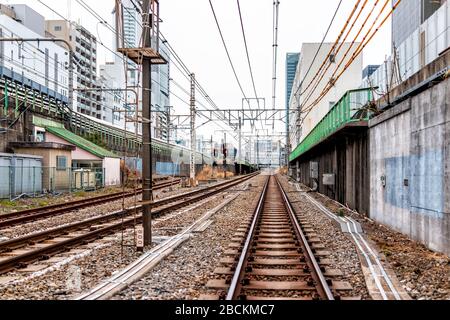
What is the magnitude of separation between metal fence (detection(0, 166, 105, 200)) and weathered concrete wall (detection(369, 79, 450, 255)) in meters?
16.9

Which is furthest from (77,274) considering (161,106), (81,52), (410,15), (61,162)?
(81,52)

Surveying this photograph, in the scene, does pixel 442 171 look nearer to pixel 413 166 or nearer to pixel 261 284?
pixel 413 166

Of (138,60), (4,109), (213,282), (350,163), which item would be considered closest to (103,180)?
(4,109)

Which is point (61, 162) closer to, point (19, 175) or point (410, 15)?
point (19, 175)

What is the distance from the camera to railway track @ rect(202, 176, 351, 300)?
5.88 m

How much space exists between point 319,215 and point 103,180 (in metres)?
20.7

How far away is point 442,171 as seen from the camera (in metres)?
8.09

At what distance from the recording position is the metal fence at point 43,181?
68.6 ft

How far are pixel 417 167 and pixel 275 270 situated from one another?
442 cm

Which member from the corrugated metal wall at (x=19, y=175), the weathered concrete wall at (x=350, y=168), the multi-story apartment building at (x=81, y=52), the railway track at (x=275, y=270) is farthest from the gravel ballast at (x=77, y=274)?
the multi-story apartment building at (x=81, y=52)

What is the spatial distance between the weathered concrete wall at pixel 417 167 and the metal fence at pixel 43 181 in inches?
665

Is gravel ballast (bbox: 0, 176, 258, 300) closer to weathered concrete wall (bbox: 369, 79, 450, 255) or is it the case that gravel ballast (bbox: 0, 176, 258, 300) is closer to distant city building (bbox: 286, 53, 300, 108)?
weathered concrete wall (bbox: 369, 79, 450, 255)

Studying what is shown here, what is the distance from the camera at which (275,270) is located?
23.6 ft

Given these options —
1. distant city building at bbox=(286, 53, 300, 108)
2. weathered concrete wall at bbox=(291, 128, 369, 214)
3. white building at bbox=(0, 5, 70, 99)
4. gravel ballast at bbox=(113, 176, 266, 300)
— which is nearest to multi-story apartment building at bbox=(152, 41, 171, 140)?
gravel ballast at bbox=(113, 176, 266, 300)
